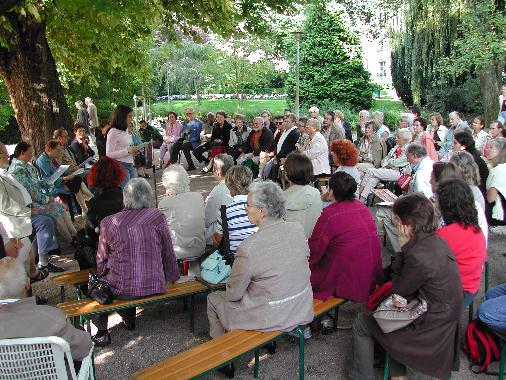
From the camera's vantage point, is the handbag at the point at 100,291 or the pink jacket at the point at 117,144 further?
the pink jacket at the point at 117,144

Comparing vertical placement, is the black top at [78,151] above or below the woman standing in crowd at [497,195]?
above

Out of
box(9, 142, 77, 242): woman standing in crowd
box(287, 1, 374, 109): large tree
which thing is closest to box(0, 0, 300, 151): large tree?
box(9, 142, 77, 242): woman standing in crowd

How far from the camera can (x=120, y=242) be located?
3.74 metres

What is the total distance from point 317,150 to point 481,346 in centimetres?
484

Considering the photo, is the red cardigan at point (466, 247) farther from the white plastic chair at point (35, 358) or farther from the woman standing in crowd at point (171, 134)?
the woman standing in crowd at point (171, 134)

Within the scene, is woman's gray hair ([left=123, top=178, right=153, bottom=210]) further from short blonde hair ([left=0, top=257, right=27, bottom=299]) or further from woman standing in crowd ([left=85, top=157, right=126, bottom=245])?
short blonde hair ([left=0, top=257, right=27, bottom=299])

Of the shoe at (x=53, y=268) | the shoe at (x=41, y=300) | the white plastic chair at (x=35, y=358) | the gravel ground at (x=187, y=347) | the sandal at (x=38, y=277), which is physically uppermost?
the white plastic chair at (x=35, y=358)

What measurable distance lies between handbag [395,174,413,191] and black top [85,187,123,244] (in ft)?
12.3

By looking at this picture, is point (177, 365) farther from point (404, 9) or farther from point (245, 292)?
point (404, 9)

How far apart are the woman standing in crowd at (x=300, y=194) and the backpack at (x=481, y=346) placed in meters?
1.70

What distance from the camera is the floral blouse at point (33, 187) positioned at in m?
5.57

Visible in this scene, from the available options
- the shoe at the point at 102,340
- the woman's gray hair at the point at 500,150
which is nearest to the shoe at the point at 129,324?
the shoe at the point at 102,340

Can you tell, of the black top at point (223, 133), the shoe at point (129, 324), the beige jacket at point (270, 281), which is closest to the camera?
the beige jacket at point (270, 281)

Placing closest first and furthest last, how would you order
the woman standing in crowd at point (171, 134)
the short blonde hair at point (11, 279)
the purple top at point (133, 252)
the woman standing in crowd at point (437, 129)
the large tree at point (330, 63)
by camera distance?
the short blonde hair at point (11, 279) → the purple top at point (133, 252) → the woman standing in crowd at point (437, 129) → the woman standing in crowd at point (171, 134) → the large tree at point (330, 63)
